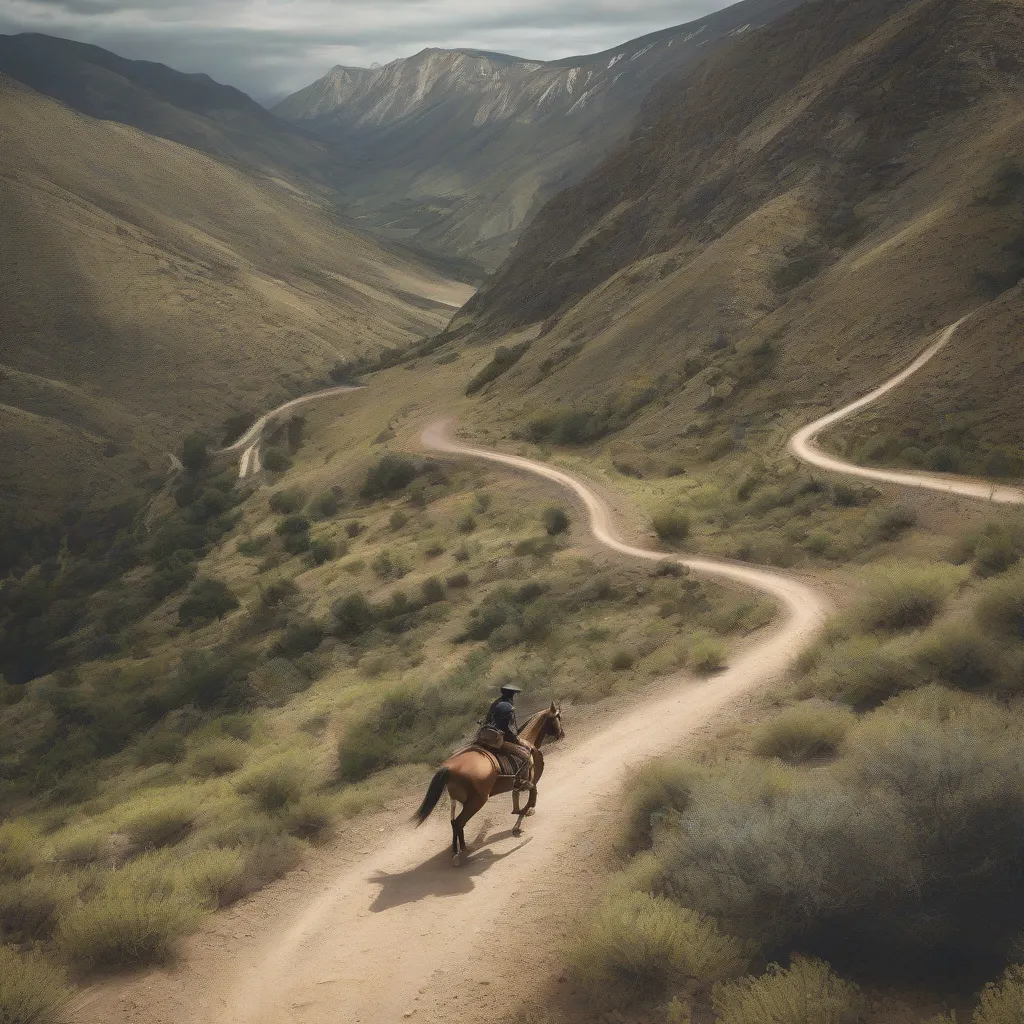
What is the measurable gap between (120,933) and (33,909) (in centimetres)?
141

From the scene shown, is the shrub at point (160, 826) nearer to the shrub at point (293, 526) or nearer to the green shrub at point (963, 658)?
the green shrub at point (963, 658)

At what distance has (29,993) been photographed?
654 centimetres

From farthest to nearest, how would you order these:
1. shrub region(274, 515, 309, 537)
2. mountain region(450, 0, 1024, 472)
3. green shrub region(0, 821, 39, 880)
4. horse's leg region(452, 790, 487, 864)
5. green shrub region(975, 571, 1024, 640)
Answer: shrub region(274, 515, 309, 537) → mountain region(450, 0, 1024, 472) → green shrub region(975, 571, 1024, 640) → green shrub region(0, 821, 39, 880) → horse's leg region(452, 790, 487, 864)

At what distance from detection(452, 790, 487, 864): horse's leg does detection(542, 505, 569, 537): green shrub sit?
57.3 ft

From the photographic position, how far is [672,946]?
668cm

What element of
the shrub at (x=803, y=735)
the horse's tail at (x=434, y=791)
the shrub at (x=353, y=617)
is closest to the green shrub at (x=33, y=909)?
the horse's tail at (x=434, y=791)

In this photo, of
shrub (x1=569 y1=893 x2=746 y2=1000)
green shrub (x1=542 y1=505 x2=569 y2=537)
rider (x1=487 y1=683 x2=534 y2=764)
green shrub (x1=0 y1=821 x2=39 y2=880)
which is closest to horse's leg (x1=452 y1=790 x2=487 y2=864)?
rider (x1=487 y1=683 x2=534 y2=764)

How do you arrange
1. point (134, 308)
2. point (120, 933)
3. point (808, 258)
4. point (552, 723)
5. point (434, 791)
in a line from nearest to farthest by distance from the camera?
point (120, 933) → point (434, 791) → point (552, 723) → point (808, 258) → point (134, 308)

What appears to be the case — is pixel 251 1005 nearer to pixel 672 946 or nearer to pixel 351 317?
pixel 672 946

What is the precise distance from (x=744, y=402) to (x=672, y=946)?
99.6ft

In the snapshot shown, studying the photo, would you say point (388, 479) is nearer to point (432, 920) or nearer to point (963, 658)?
point (963, 658)

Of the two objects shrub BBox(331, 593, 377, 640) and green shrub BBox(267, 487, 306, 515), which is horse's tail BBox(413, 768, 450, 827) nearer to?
shrub BBox(331, 593, 377, 640)

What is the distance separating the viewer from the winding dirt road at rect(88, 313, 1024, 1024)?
23.9ft

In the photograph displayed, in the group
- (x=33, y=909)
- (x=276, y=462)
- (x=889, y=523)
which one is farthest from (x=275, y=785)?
(x=276, y=462)
